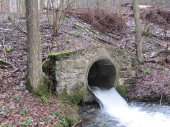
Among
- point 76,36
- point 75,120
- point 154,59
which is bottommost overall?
point 75,120

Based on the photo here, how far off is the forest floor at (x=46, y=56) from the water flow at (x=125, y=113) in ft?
2.92

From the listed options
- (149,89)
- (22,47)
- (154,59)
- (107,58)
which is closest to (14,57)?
(22,47)

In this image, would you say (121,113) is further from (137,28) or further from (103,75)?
(137,28)

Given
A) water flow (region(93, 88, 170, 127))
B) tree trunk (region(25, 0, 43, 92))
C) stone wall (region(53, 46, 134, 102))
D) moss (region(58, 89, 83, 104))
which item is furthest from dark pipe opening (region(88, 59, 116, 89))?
tree trunk (region(25, 0, 43, 92))

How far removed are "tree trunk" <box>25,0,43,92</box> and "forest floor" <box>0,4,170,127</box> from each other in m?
0.45

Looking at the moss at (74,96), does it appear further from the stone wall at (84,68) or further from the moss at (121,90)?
the moss at (121,90)

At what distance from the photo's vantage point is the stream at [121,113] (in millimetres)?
9047

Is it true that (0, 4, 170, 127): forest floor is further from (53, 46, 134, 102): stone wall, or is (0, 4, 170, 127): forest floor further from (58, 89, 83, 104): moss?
(53, 46, 134, 102): stone wall

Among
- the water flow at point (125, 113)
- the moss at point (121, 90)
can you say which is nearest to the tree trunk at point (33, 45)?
the water flow at point (125, 113)

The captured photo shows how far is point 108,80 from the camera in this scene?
12398 millimetres

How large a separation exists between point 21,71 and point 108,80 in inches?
153

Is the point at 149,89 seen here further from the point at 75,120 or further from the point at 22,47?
the point at 22,47

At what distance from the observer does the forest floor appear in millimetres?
7828

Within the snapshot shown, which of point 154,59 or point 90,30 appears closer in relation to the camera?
point 154,59
